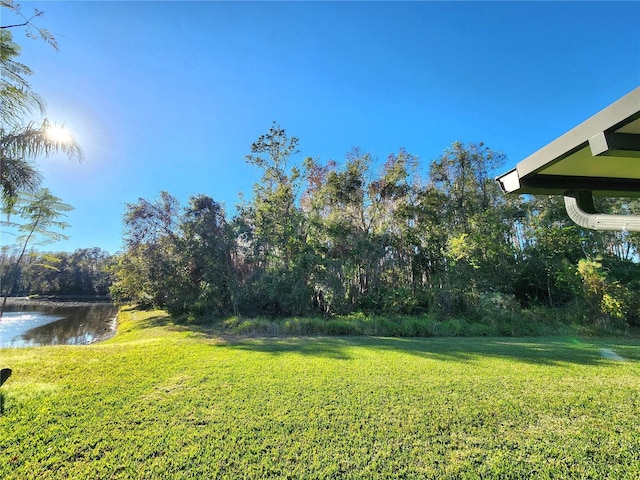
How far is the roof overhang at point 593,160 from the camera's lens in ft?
3.24

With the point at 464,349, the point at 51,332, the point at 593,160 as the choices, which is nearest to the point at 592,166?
the point at 593,160

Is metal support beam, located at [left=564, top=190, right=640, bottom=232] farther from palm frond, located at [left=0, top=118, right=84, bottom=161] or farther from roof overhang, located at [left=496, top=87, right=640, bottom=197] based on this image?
palm frond, located at [left=0, top=118, right=84, bottom=161]

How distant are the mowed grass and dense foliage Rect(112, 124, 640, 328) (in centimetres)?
519

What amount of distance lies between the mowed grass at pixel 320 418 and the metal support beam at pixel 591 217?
163 centimetres

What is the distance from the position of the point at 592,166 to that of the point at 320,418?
259 centimetres

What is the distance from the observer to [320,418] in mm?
2555

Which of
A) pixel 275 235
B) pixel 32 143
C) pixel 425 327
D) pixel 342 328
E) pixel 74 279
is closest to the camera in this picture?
pixel 32 143

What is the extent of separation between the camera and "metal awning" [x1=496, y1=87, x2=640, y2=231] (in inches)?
39.3

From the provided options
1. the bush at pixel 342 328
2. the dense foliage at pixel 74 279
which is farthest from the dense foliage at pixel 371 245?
the dense foliage at pixel 74 279

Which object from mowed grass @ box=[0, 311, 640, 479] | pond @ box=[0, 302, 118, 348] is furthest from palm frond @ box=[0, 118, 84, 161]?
pond @ box=[0, 302, 118, 348]

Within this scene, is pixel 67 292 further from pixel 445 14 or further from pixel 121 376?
pixel 445 14

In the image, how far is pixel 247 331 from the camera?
772 centimetres

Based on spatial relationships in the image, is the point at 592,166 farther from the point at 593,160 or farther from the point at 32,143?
the point at 32,143

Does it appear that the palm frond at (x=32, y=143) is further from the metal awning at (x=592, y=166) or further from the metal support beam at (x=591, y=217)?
the metal support beam at (x=591, y=217)
